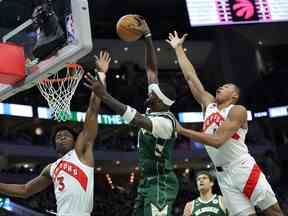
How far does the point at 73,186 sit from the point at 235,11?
256 inches

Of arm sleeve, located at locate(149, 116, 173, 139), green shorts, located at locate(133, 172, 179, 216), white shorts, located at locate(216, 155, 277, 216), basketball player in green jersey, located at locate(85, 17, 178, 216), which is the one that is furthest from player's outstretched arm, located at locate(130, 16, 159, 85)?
white shorts, located at locate(216, 155, 277, 216)

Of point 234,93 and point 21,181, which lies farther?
point 21,181

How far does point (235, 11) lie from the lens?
10.5 meters

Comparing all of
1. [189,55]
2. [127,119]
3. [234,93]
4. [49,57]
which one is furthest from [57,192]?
[189,55]

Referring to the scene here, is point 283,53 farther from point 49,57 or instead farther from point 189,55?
point 49,57

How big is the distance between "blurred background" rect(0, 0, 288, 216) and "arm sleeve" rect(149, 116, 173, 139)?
14003 millimetres

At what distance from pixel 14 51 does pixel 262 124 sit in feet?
62.4

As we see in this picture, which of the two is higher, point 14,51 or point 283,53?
point 283,53

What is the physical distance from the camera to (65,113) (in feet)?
27.6

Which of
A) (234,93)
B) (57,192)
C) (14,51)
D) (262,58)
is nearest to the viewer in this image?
(57,192)

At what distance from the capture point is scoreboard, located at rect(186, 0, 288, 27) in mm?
9984

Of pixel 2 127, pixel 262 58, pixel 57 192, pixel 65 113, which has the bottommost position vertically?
pixel 57 192

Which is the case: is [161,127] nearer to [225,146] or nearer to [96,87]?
[96,87]

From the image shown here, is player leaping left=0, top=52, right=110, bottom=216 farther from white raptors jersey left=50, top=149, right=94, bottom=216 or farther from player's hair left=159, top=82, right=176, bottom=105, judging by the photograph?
player's hair left=159, top=82, right=176, bottom=105
